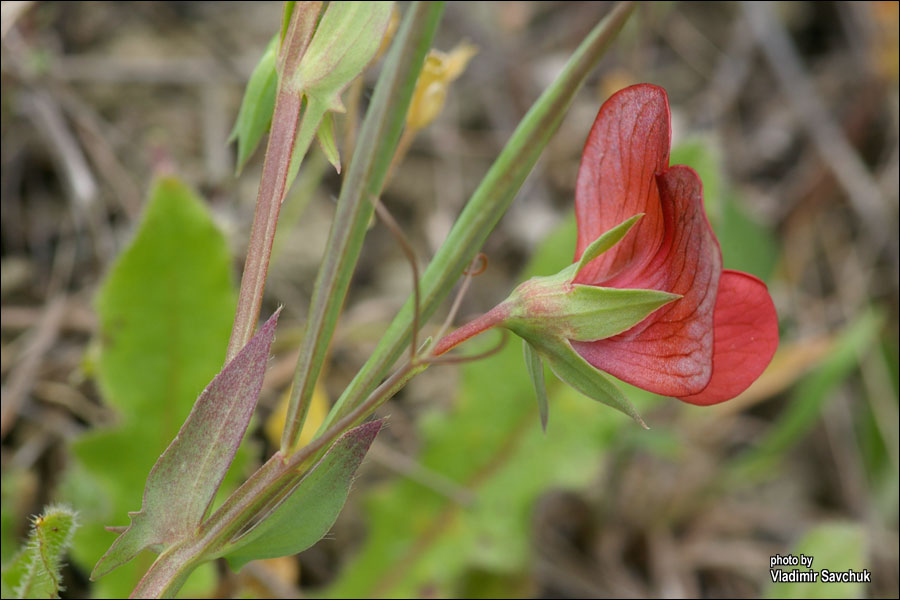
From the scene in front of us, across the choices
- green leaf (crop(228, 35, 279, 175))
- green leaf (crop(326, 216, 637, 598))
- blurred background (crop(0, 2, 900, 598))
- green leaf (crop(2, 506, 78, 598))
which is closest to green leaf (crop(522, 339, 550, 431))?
green leaf (crop(228, 35, 279, 175))

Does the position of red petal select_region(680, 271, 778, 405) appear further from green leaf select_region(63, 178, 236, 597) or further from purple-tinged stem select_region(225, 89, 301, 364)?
green leaf select_region(63, 178, 236, 597)

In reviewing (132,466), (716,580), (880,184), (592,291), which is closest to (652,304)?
(592,291)

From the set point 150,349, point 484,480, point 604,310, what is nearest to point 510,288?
point 484,480

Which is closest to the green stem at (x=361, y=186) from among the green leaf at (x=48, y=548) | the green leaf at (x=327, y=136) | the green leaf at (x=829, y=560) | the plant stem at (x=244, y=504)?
the plant stem at (x=244, y=504)

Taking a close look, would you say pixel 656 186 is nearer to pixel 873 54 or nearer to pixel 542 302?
pixel 542 302

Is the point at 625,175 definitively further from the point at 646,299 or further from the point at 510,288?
the point at 510,288

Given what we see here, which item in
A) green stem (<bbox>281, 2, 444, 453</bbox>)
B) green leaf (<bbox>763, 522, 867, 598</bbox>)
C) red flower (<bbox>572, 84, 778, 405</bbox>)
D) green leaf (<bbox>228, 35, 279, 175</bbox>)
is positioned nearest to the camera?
green stem (<bbox>281, 2, 444, 453</bbox>)
